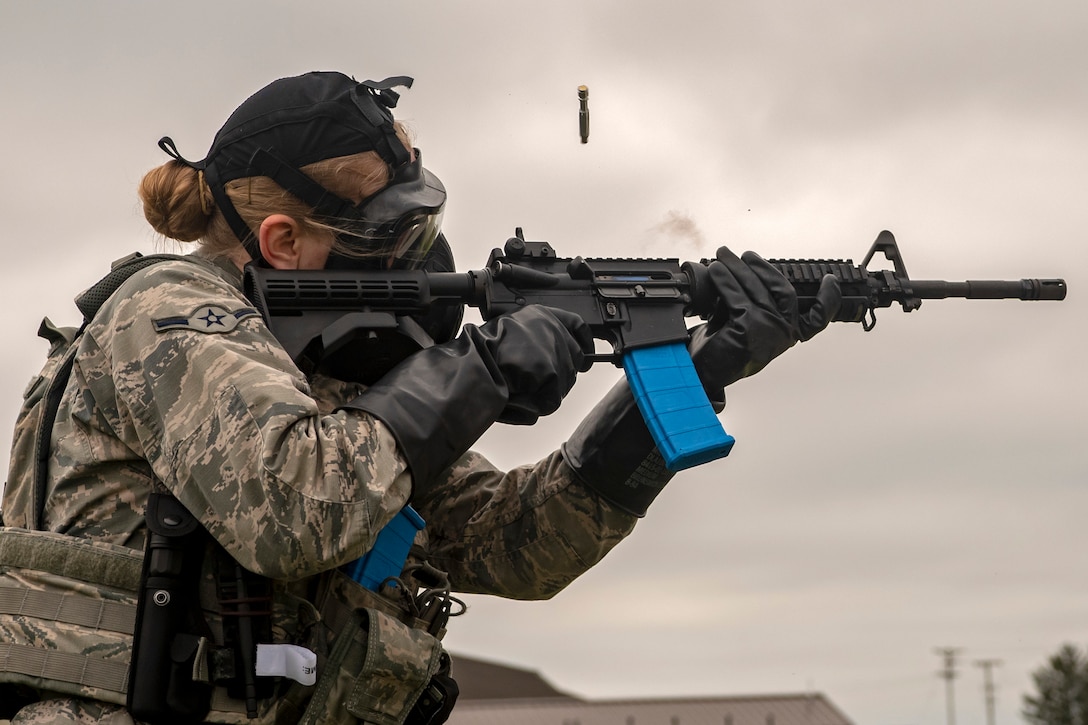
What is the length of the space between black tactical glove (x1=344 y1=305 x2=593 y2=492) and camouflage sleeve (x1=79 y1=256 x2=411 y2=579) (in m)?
0.09

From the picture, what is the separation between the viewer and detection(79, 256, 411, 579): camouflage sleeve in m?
4.06

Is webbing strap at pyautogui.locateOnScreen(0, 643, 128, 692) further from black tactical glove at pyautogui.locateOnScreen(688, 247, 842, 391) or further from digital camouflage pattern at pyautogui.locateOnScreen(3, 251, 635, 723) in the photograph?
black tactical glove at pyautogui.locateOnScreen(688, 247, 842, 391)

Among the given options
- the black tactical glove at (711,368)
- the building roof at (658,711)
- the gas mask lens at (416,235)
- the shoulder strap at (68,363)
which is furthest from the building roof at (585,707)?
the shoulder strap at (68,363)

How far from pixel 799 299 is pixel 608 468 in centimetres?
122

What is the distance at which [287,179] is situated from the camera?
16.5ft

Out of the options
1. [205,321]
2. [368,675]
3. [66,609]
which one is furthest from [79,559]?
[368,675]

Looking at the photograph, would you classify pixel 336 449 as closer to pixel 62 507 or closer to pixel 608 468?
pixel 62 507

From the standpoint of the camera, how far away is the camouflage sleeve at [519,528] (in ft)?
19.2

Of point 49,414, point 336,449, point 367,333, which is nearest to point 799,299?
point 367,333

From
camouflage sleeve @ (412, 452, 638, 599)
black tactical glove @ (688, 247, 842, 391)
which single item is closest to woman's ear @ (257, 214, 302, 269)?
camouflage sleeve @ (412, 452, 638, 599)

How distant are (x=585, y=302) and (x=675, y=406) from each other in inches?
22.4

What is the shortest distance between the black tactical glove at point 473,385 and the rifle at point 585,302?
1.03 feet

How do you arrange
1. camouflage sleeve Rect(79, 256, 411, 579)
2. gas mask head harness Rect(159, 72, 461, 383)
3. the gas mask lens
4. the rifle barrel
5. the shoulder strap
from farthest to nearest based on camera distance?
1. the rifle barrel
2. the gas mask lens
3. gas mask head harness Rect(159, 72, 461, 383)
4. the shoulder strap
5. camouflage sleeve Rect(79, 256, 411, 579)

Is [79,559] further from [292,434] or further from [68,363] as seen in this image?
[292,434]
